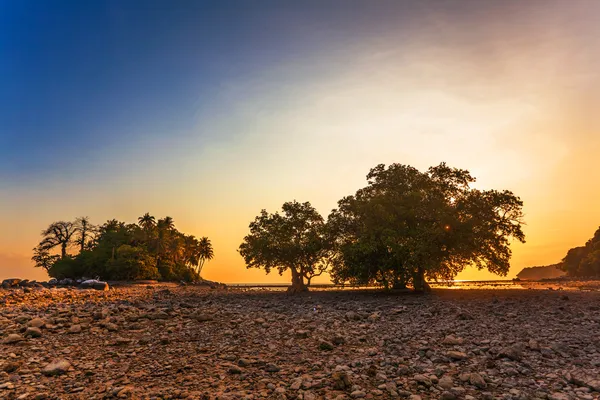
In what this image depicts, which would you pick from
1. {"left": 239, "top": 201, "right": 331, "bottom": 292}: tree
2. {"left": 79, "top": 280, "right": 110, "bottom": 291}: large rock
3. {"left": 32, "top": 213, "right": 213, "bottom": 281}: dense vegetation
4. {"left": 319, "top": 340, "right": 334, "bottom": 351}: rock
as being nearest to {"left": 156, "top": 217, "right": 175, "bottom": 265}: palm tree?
{"left": 32, "top": 213, "right": 213, "bottom": 281}: dense vegetation

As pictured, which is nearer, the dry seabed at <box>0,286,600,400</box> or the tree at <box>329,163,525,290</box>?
the dry seabed at <box>0,286,600,400</box>

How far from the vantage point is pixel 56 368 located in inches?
440

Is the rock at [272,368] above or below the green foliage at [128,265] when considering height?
below

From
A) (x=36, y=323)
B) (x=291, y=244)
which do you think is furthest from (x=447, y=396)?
(x=291, y=244)

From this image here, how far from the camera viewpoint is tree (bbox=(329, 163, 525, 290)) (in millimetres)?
31422

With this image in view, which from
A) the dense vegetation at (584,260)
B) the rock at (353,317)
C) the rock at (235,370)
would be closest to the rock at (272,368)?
the rock at (235,370)

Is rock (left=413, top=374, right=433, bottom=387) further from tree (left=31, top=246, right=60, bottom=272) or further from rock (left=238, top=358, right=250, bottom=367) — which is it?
tree (left=31, top=246, right=60, bottom=272)

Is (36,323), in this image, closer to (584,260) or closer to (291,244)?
(291,244)

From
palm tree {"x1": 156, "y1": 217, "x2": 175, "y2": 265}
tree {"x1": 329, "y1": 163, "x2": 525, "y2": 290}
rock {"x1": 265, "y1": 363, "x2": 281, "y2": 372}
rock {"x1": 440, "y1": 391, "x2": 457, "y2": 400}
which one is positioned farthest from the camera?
palm tree {"x1": 156, "y1": 217, "x2": 175, "y2": 265}

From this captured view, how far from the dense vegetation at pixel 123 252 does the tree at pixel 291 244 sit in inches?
1453

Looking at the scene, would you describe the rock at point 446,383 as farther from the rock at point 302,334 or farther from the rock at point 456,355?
the rock at point 302,334

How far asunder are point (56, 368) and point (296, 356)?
7797mm

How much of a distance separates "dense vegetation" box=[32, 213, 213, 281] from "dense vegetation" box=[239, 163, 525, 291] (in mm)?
49710

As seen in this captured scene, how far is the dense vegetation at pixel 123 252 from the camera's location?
7038 centimetres
